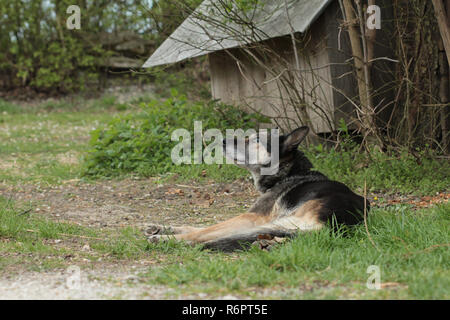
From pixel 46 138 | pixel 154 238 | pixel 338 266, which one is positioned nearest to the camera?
pixel 338 266

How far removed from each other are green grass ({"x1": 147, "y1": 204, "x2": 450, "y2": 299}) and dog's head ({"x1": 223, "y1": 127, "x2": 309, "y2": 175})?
124 centimetres

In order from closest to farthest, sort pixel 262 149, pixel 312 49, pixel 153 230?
pixel 153 230 < pixel 262 149 < pixel 312 49

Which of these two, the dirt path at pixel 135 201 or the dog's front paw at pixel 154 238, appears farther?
the dirt path at pixel 135 201

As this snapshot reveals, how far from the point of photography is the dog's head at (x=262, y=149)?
571cm

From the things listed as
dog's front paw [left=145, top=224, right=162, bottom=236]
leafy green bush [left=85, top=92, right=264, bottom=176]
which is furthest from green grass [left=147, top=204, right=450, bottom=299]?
leafy green bush [left=85, top=92, right=264, bottom=176]

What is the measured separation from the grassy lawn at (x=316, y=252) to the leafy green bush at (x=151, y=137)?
2.14m

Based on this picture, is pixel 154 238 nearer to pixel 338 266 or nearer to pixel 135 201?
pixel 338 266

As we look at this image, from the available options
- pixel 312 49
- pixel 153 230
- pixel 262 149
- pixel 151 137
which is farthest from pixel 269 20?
pixel 153 230

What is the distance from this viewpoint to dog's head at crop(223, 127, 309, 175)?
18.7 ft

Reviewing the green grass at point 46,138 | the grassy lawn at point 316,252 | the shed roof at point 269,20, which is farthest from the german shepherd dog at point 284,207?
the green grass at point 46,138

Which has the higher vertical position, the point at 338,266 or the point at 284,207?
the point at 284,207

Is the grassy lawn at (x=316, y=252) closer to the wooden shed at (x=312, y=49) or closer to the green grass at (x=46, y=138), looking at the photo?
the wooden shed at (x=312, y=49)

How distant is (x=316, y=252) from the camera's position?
4.25 m

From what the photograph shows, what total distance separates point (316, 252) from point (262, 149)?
181 centimetres
